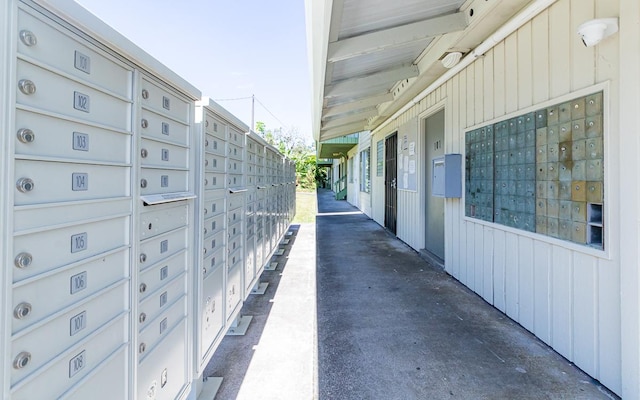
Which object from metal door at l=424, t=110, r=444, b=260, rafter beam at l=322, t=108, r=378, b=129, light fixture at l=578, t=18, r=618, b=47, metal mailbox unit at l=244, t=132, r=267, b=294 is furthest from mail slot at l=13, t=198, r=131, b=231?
rafter beam at l=322, t=108, r=378, b=129

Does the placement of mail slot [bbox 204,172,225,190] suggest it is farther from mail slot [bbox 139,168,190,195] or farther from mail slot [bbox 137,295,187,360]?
mail slot [bbox 137,295,187,360]

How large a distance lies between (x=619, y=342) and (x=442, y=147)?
136 inches

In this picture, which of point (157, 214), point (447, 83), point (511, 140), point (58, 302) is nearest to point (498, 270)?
point (511, 140)

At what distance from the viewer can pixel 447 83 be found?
4.48m

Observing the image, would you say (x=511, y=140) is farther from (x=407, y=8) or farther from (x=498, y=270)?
(x=407, y=8)

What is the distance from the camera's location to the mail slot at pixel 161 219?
1.35 meters

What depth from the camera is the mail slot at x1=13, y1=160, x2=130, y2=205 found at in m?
0.81

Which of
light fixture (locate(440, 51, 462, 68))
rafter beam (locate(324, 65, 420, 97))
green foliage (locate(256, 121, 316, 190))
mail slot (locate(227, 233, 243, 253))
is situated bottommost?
mail slot (locate(227, 233, 243, 253))

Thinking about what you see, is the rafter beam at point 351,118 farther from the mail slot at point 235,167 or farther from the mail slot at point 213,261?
the mail slot at point 213,261

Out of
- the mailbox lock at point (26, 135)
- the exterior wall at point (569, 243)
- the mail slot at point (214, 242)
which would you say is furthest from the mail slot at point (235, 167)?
the exterior wall at point (569, 243)

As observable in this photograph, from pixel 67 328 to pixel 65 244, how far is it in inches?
9.9

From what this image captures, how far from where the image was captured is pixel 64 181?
932mm

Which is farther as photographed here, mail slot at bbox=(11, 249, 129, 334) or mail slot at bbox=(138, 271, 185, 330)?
mail slot at bbox=(138, 271, 185, 330)

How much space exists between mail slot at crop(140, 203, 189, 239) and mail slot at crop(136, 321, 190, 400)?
0.52 meters
